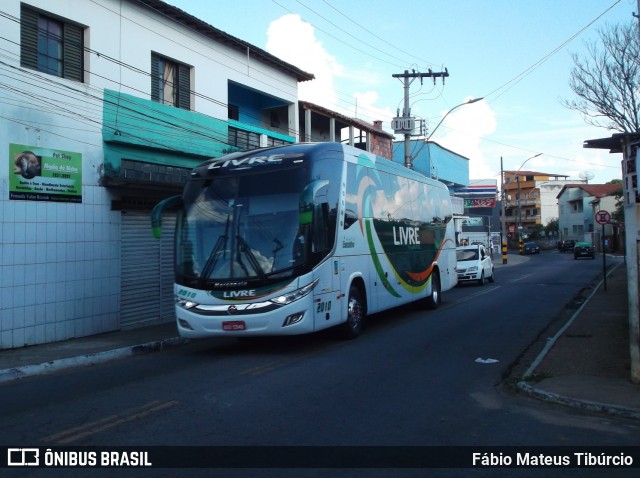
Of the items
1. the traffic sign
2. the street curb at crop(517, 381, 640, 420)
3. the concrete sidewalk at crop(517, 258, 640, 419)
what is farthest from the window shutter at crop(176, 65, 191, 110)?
the traffic sign

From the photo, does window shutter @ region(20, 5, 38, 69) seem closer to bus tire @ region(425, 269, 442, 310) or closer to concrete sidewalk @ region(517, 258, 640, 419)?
concrete sidewalk @ region(517, 258, 640, 419)

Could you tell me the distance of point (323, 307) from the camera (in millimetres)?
10711

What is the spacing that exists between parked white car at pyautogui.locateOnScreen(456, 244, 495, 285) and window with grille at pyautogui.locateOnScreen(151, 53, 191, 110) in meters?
14.8

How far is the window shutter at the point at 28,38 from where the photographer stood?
12.1 meters

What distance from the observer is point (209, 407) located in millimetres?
7008

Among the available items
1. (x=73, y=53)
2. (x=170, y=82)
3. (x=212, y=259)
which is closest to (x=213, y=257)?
(x=212, y=259)

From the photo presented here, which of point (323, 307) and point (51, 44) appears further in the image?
point (51, 44)

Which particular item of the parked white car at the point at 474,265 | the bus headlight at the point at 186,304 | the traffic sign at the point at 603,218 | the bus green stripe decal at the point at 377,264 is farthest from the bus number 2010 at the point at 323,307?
the parked white car at the point at 474,265

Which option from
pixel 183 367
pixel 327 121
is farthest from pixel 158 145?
pixel 327 121

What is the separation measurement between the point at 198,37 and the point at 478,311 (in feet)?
35.9

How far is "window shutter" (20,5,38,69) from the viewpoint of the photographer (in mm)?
12086

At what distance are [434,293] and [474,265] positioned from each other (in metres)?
9.57

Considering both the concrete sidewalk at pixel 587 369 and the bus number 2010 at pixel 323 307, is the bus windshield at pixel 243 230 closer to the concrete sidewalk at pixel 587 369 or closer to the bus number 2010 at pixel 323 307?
the bus number 2010 at pixel 323 307

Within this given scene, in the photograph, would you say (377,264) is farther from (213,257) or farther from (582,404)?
(582,404)
